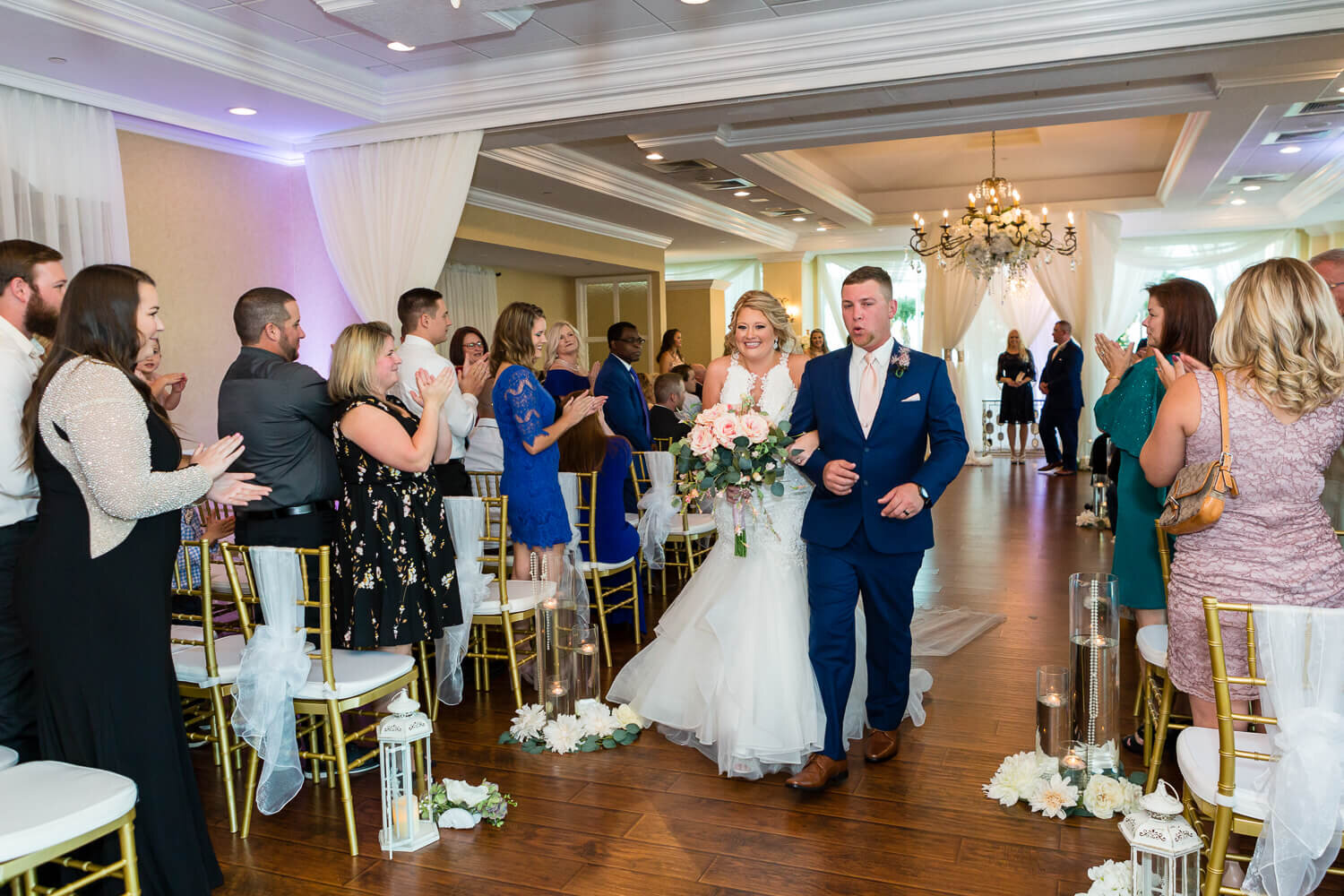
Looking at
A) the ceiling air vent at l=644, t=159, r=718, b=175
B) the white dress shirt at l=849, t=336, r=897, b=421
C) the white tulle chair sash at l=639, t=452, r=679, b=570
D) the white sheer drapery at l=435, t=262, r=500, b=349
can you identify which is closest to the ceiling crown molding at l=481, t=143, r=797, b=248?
the ceiling air vent at l=644, t=159, r=718, b=175

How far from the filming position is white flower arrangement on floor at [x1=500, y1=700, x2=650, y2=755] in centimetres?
393

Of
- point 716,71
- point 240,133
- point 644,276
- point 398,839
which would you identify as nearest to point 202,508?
point 398,839

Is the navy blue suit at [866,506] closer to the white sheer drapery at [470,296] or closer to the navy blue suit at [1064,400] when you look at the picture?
the white sheer drapery at [470,296]

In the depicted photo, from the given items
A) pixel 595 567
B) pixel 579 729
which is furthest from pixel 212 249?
pixel 579 729

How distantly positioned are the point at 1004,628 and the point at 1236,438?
3.22 metres

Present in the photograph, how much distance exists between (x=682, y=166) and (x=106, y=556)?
286 inches

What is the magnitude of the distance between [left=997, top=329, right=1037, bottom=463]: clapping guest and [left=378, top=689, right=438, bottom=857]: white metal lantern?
11.7 metres

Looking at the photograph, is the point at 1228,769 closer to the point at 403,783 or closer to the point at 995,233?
the point at 403,783

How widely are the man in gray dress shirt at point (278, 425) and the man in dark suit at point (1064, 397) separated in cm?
1058

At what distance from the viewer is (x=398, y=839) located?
3170 mm

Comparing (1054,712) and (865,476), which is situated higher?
(865,476)

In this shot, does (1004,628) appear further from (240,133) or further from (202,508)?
(240,133)

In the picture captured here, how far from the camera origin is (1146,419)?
144 inches

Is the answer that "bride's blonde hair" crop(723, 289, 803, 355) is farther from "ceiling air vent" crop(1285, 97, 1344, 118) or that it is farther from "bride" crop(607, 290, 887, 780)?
"ceiling air vent" crop(1285, 97, 1344, 118)
